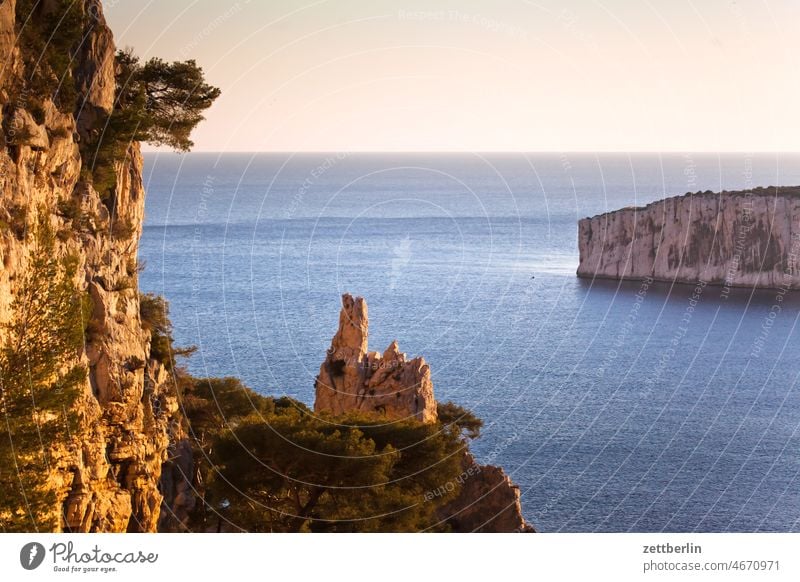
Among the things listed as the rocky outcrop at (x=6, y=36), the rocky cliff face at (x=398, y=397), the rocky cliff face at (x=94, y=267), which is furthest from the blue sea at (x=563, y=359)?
the rocky outcrop at (x=6, y=36)

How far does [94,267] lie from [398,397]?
27.5 m

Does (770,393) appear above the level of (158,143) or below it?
below

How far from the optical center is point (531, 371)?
112312 mm

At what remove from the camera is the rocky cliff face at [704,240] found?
173625 mm

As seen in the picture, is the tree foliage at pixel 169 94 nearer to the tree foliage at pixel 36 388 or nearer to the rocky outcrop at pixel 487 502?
the tree foliage at pixel 36 388

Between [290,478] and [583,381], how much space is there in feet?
230

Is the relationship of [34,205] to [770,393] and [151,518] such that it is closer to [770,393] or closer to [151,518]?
[151,518]

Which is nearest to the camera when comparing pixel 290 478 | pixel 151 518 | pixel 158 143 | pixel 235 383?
pixel 151 518

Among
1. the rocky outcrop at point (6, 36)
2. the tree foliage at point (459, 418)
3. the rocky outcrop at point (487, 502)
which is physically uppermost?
the rocky outcrop at point (6, 36)

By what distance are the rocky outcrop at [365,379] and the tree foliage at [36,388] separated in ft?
101
